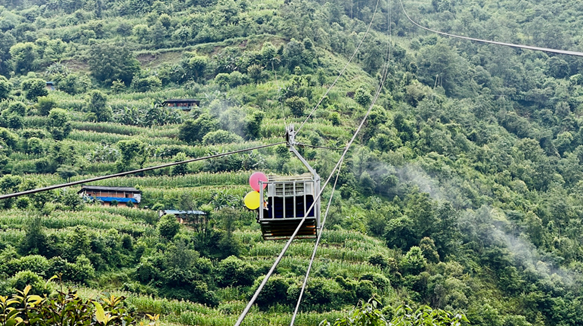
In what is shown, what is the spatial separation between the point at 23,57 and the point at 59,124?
11131 mm

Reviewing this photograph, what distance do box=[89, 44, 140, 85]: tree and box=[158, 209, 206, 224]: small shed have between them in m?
13.8

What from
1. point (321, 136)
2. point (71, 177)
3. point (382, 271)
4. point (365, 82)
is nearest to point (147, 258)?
point (71, 177)

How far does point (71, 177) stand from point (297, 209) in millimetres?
19466

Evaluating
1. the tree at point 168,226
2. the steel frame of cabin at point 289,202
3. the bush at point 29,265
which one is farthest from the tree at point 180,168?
the steel frame of cabin at point 289,202

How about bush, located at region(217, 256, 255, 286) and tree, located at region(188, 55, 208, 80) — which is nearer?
bush, located at region(217, 256, 255, 286)

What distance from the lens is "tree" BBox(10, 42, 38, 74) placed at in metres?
38.9

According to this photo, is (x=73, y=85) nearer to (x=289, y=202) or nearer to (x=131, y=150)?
(x=131, y=150)

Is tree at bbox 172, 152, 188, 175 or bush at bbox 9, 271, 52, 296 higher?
tree at bbox 172, 152, 188, 175

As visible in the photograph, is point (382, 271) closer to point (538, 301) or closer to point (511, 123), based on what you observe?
point (538, 301)

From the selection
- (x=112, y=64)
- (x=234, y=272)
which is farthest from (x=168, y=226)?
(x=112, y=64)

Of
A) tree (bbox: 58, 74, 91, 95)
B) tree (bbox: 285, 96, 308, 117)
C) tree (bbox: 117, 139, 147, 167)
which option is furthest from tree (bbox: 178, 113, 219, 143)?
tree (bbox: 58, 74, 91, 95)

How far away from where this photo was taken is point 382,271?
78.7 ft

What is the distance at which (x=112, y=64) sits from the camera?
122 ft

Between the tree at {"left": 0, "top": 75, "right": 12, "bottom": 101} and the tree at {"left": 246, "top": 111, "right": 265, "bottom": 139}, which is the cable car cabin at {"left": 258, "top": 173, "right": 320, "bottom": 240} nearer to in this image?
the tree at {"left": 246, "top": 111, "right": 265, "bottom": 139}
